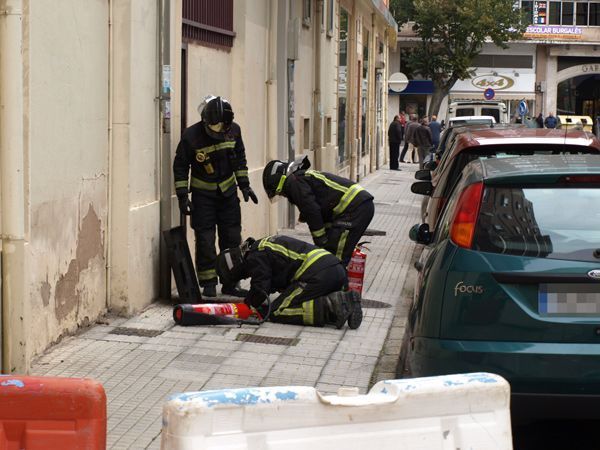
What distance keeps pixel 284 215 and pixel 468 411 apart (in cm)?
1253

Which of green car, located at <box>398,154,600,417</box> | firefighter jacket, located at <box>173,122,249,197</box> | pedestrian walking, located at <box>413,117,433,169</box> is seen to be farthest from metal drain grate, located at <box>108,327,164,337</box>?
pedestrian walking, located at <box>413,117,433,169</box>

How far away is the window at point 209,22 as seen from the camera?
11.1 metres

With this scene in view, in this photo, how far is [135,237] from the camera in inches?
362

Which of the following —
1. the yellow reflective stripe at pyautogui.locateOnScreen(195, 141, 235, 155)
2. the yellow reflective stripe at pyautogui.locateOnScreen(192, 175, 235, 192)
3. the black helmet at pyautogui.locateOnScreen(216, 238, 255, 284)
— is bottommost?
the black helmet at pyautogui.locateOnScreen(216, 238, 255, 284)

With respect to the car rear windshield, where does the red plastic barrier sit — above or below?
below

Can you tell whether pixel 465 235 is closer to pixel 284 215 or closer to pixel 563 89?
pixel 284 215

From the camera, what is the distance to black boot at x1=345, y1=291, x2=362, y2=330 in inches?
355

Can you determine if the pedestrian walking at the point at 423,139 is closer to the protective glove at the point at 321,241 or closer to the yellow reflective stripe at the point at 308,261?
the protective glove at the point at 321,241

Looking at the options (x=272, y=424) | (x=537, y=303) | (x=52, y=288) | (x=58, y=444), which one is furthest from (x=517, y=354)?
(x=52, y=288)

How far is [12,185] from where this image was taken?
6.70m

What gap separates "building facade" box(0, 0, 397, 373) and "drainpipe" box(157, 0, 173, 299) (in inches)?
0.5

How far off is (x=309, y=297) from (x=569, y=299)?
382 cm

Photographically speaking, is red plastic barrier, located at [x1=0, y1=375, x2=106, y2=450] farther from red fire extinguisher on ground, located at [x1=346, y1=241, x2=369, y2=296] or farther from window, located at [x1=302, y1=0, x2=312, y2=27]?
window, located at [x1=302, y1=0, x2=312, y2=27]

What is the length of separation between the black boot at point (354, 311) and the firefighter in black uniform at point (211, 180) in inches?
47.3
